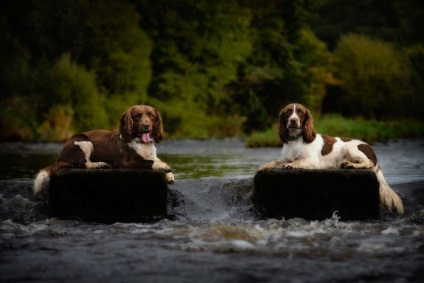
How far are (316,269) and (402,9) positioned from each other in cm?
4646

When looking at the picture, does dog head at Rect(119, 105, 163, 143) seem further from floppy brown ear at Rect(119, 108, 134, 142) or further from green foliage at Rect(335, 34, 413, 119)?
green foliage at Rect(335, 34, 413, 119)

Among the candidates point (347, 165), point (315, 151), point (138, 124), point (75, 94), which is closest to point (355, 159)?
point (347, 165)

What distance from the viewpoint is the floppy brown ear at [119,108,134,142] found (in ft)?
26.7

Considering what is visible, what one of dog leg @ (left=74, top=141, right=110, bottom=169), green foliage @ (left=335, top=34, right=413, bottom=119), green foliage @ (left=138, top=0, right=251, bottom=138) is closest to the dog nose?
dog leg @ (left=74, top=141, right=110, bottom=169)

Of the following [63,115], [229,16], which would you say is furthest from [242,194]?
[229,16]

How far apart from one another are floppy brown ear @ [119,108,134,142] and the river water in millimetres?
1045

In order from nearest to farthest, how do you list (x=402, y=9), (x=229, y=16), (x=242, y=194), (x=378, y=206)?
(x=378, y=206), (x=242, y=194), (x=229, y=16), (x=402, y=9)

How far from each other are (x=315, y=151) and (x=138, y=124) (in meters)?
2.18

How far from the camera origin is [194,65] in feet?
146

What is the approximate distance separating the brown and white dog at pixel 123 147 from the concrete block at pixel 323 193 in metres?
1.41

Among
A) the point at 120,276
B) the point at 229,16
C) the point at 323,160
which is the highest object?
the point at 229,16

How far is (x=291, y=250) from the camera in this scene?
6.34 m

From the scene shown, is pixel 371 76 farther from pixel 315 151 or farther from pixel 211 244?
pixel 211 244

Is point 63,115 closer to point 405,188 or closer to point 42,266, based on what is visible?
point 405,188
